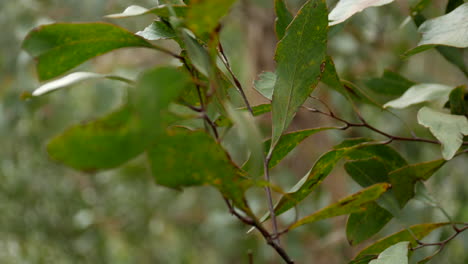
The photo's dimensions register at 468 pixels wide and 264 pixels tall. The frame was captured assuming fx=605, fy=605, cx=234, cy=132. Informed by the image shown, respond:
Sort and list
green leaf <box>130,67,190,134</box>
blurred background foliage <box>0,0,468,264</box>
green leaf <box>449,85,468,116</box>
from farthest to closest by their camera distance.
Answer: blurred background foliage <box>0,0,468,264</box> → green leaf <box>449,85,468,116</box> → green leaf <box>130,67,190,134</box>

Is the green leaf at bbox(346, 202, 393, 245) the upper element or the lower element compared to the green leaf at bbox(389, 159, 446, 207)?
lower

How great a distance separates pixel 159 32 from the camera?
0.42m

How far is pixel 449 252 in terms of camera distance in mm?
1531

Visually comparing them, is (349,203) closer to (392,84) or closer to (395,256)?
(395,256)

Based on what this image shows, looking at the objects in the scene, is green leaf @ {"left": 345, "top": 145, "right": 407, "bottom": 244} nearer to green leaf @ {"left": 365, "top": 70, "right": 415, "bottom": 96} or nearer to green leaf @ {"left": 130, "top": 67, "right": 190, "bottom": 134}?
green leaf @ {"left": 365, "top": 70, "right": 415, "bottom": 96}

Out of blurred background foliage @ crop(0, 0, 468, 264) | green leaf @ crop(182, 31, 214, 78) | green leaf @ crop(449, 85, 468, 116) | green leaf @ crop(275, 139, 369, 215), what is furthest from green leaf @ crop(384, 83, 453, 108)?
blurred background foliage @ crop(0, 0, 468, 264)

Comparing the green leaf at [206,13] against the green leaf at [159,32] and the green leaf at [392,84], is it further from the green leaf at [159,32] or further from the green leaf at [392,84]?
the green leaf at [392,84]

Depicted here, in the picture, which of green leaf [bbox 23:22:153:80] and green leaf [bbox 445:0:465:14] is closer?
green leaf [bbox 23:22:153:80]

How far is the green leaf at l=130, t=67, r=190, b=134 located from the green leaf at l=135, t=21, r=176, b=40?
148 mm

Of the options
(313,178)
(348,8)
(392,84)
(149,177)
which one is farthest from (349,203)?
(149,177)

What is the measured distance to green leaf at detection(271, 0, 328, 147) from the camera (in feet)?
1.38

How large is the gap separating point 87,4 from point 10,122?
1.14ft


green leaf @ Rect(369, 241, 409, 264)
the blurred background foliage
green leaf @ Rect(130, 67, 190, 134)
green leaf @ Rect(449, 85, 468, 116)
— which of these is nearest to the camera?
green leaf @ Rect(130, 67, 190, 134)

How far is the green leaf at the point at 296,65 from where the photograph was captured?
42 centimetres
